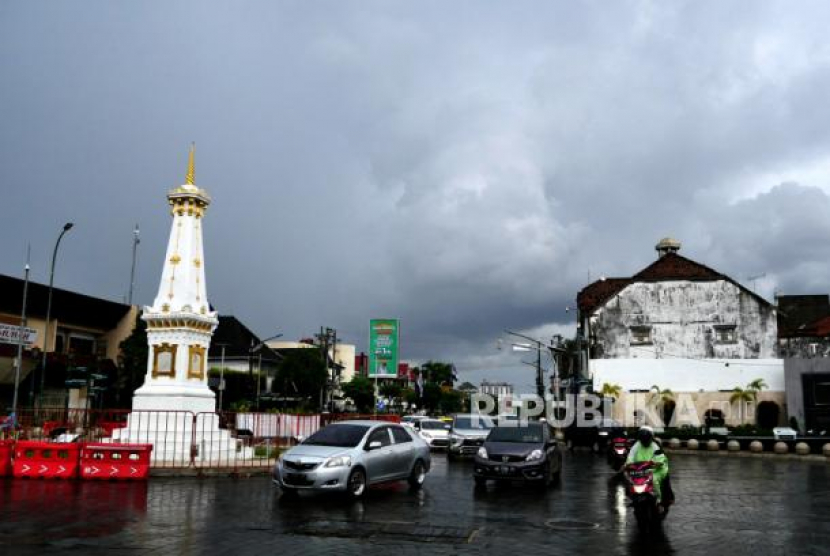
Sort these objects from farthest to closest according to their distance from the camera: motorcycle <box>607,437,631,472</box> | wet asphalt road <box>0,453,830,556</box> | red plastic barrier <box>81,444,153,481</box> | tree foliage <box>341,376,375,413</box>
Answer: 1. tree foliage <box>341,376,375,413</box>
2. motorcycle <box>607,437,631,472</box>
3. red plastic barrier <box>81,444,153,481</box>
4. wet asphalt road <box>0,453,830,556</box>

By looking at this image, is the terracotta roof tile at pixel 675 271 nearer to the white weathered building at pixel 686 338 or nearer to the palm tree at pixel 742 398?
the white weathered building at pixel 686 338

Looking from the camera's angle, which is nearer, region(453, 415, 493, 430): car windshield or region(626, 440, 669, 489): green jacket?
region(626, 440, 669, 489): green jacket

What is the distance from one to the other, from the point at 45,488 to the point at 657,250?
55.6m

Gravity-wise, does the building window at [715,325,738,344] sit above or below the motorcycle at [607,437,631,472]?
above

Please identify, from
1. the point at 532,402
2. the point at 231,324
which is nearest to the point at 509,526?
the point at 532,402

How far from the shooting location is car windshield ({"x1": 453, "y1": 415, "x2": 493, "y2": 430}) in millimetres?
27898

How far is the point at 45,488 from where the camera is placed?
15344 mm

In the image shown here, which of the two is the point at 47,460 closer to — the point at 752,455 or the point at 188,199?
the point at 188,199

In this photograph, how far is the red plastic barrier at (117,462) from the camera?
17.0 meters

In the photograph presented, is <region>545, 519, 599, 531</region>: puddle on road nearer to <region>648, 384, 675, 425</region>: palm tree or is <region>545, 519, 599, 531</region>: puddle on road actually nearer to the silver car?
the silver car

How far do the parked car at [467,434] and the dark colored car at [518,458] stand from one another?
808cm

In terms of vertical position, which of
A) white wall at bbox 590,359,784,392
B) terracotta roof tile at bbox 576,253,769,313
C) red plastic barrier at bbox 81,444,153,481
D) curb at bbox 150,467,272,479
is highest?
terracotta roof tile at bbox 576,253,769,313

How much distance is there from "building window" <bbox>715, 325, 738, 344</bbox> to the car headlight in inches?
1752

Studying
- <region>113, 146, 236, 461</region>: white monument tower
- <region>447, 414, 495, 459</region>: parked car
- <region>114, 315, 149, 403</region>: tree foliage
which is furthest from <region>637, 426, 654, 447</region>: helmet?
<region>114, 315, 149, 403</region>: tree foliage
